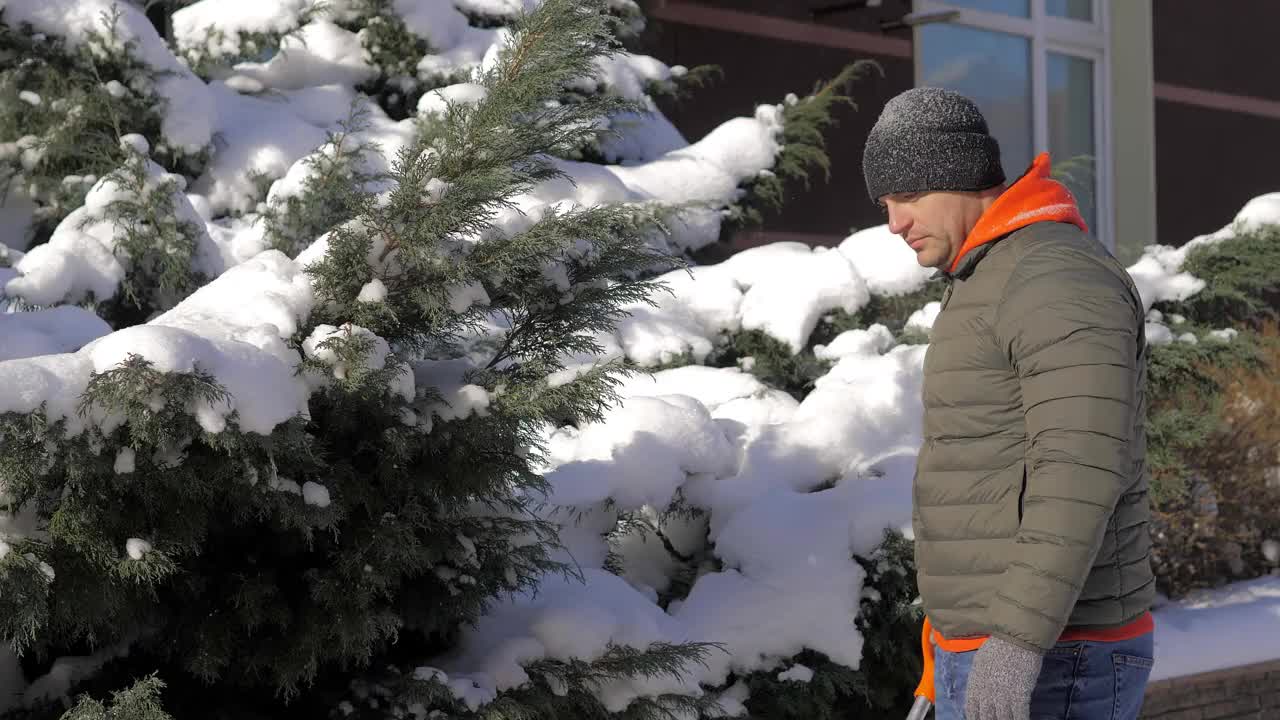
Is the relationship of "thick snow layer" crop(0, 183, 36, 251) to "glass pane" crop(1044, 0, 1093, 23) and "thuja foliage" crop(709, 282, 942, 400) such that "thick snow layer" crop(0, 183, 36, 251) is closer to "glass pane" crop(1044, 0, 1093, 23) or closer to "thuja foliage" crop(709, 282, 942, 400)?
"thuja foliage" crop(709, 282, 942, 400)

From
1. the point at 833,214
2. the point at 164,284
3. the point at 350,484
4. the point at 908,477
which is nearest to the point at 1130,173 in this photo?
the point at 833,214

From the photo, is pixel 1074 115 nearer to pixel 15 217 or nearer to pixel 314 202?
pixel 314 202

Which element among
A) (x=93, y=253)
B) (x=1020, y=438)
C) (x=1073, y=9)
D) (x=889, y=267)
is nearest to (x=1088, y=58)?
(x=1073, y=9)

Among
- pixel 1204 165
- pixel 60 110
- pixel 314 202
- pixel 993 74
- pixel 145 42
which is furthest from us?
pixel 1204 165

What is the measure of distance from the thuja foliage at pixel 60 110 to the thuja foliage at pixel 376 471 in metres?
1.84

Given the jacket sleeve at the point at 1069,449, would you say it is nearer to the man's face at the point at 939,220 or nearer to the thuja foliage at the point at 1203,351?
the man's face at the point at 939,220

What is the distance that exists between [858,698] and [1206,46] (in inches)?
327

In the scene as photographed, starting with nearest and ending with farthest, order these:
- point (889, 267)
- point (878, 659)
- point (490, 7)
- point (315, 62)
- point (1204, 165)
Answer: point (878, 659), point (889, 267), point (315, 62), point (490, 7), point (1204, 165)

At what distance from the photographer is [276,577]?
2.54m

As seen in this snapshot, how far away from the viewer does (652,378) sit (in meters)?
4.12

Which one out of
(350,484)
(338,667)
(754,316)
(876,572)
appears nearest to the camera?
(350,484)

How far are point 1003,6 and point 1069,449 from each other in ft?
27.1

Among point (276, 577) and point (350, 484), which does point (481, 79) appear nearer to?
point (350, 484)

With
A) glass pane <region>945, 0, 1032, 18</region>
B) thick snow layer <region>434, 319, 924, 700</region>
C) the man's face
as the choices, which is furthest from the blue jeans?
glass pane <region>945, 0, 1032, 18</region>
